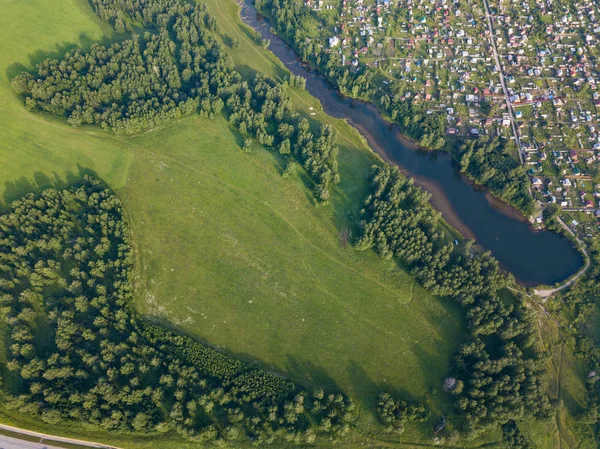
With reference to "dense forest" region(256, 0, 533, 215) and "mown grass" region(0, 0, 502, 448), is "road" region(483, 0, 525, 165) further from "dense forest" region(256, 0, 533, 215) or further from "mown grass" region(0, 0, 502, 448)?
"mown grass" region(0, 0, 502, 448)

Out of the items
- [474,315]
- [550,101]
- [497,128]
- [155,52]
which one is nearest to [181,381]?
[474,315]

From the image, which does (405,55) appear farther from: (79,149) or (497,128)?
(79,149)

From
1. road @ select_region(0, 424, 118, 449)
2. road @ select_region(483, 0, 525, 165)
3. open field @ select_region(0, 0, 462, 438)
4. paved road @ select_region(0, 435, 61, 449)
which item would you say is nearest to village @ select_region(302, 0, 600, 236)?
road @ select_region(483, 0, 525, 165)

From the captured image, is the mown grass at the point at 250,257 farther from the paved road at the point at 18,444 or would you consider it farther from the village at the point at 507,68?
the village at the point at 507,68

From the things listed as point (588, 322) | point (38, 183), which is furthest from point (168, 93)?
point (588, 322)

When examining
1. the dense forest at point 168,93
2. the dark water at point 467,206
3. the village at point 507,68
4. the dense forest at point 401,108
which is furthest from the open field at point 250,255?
the village at point 507,68
